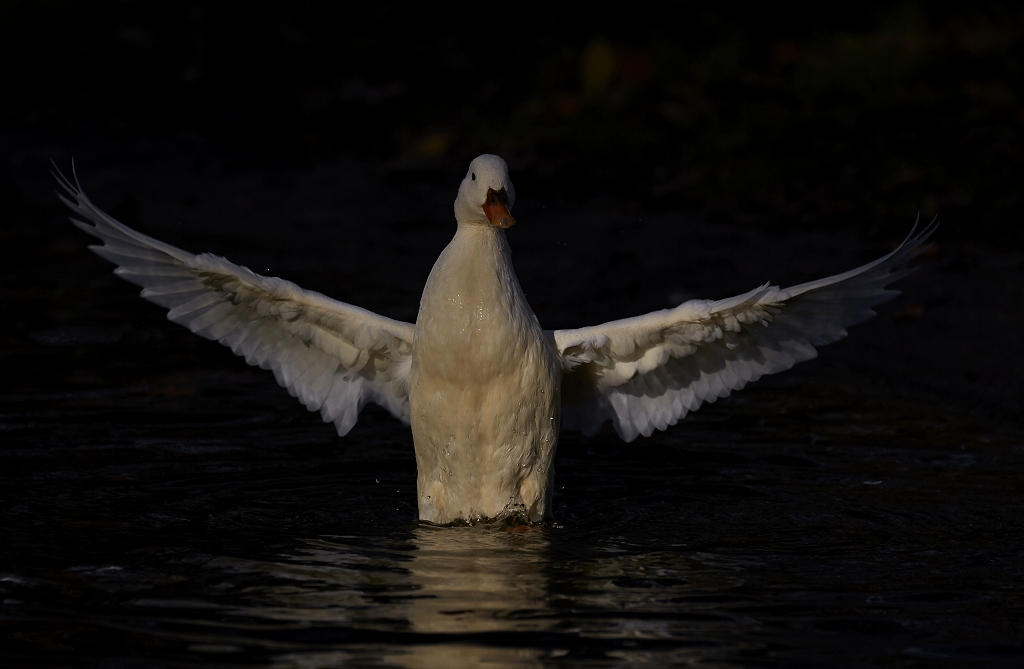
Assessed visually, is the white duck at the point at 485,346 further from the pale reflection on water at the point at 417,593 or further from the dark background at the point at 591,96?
the dark background at the point at 591,96

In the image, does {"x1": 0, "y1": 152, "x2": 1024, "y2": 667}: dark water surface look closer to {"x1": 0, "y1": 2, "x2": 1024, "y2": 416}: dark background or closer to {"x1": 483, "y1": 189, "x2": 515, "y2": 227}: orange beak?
{"x1": 0, "y1": 2, "x2": 1024, "y2": 416}: dark background

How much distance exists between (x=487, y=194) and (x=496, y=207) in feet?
0.24

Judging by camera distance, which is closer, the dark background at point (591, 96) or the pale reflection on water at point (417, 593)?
the pale reflection on water at point (417, 593)

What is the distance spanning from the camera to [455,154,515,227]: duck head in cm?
614

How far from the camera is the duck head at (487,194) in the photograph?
614 cm

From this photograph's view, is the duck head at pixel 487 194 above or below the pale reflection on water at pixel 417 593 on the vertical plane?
above

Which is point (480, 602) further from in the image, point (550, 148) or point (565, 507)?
point (550, 148)

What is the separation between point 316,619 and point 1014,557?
9.21 feet

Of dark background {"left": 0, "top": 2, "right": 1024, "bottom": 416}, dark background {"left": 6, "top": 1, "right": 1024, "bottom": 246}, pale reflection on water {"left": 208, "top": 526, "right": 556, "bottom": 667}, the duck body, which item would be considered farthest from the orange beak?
Answer: dark background {"left": 6, "top": 1, "right": 1024, "bottom": 246}

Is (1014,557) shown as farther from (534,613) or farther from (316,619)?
(316,619)

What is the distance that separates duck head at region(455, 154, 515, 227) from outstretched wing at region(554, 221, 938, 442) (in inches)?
29.4

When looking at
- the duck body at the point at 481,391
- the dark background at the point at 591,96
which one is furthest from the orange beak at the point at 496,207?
the dark background at the point at 591,96

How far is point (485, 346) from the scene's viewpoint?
623cm

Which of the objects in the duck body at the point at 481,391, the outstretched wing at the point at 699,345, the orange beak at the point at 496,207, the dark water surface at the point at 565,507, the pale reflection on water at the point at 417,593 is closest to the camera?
the pale reflection on water at the point at 417,593
